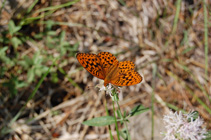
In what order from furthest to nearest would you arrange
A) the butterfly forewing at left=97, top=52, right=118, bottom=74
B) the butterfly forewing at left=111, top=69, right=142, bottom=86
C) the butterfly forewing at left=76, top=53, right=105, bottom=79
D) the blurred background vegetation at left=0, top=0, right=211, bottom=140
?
the blurred background vegetation at left=0, top=0, right=211, bottom=140
the butterfly forewing at left=97, top=52, right=118, bottom=74
the butterfly forewing at left=76, top=53, right=105, bottom=79
the butterfly forewing at left=111, top=69, right=142, bottom=86

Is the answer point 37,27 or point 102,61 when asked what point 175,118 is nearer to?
point 102,61

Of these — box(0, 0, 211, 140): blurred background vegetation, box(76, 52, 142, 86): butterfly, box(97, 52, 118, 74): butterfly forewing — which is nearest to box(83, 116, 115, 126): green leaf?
box(76, 52, 142, 86): butterfly

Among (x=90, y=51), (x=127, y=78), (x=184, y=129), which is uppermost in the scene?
(x=90, y=51)

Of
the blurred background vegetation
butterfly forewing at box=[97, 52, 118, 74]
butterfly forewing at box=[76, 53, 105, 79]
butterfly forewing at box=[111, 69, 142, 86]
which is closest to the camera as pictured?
butterfly forewing at box=[111, 69, 142, 86]

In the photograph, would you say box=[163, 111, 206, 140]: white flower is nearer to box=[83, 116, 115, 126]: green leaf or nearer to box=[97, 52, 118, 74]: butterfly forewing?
box=[83, 116, 115, 126]: green leaf

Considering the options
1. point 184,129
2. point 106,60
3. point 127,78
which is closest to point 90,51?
point 106,60

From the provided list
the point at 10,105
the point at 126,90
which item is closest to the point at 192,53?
the point at 126,90

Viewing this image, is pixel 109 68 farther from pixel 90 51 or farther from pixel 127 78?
pixel 90 51
